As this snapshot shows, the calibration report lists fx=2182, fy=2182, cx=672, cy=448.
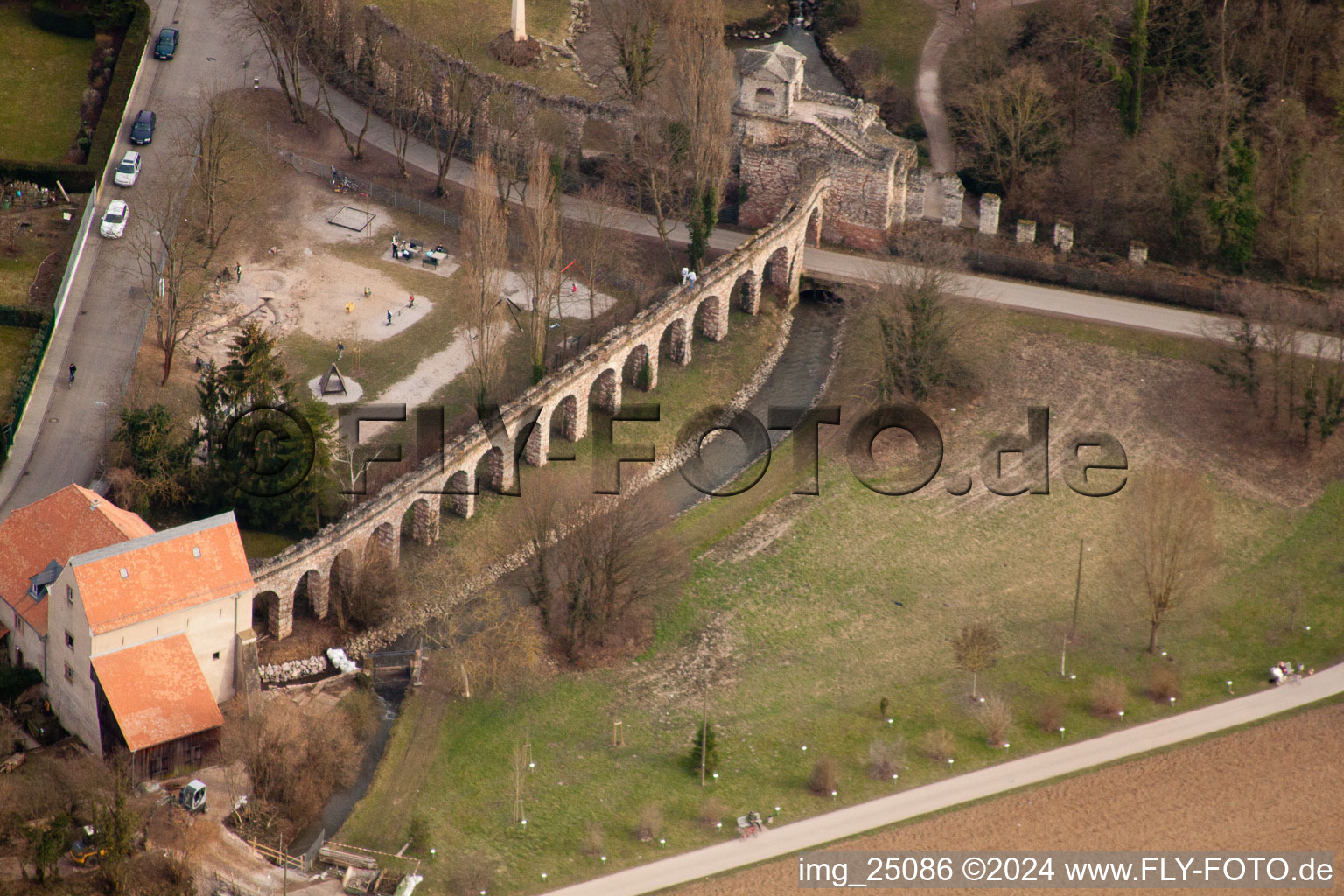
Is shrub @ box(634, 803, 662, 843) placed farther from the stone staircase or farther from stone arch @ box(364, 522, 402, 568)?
the stone staircase

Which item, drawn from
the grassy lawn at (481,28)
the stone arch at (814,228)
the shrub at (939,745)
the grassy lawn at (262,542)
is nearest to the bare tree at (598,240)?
the grassy lawn at (481,28)

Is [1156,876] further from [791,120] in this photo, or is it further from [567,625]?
[791,120]

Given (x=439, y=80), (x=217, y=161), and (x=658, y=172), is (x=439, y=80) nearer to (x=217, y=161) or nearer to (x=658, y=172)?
(x=658, y=172)

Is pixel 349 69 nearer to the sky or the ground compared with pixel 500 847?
nearer to the sky

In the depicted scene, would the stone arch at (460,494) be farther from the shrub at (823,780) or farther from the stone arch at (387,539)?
the shrub at (823,780)

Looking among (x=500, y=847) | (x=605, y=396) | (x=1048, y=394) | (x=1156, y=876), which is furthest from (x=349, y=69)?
(x=1156, y=876)

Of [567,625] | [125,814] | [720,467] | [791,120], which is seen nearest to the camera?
[125,814]

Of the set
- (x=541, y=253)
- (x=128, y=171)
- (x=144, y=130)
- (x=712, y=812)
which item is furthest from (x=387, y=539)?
(x=144, y=130)
